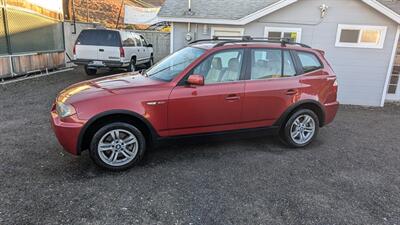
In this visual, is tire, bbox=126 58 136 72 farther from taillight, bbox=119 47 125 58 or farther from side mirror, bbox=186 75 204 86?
side mirror, bbox=186 75 204 86

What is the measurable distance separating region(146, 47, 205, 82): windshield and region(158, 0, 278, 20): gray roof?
4556 mm

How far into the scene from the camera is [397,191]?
12.3 ft

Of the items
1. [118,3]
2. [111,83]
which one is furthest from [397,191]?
[118,3]

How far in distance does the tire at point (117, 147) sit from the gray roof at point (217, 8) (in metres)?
5.96

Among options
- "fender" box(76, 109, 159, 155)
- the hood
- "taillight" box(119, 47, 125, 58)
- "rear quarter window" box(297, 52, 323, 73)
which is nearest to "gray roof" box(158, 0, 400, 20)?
"taillight" box(119, 47, 125, 58)

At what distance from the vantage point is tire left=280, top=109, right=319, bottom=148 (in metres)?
4.92

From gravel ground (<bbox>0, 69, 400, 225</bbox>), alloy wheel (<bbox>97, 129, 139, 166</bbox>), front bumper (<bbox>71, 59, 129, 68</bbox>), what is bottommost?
gravel ground (<bbox>0, 69, 400, 225</bbox>)

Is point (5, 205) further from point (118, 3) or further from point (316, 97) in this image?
point (118, 3)

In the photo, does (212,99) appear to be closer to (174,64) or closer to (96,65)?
(174,64)

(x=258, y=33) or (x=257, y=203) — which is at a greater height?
(x=258, y=33)

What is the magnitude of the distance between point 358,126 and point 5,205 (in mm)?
6756

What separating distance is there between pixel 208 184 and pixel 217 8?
726cm

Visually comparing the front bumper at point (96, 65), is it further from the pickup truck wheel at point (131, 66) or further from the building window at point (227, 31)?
the building window at point (227, 31)

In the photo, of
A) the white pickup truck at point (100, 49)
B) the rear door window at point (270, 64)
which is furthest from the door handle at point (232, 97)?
the white pickup truck at point (100, 49)
